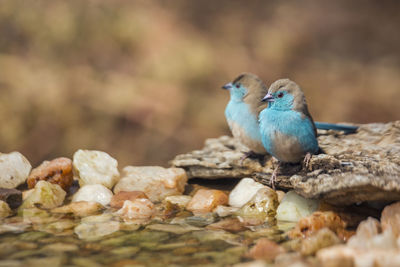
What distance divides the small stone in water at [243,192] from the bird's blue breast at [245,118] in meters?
0.33

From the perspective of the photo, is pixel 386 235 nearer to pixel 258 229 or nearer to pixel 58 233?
pixel 258 229

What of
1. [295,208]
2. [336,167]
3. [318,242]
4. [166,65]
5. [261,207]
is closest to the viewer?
Result: [318,242]

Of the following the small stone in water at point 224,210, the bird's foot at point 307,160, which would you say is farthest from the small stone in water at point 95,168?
the bird's foot at point 307,160

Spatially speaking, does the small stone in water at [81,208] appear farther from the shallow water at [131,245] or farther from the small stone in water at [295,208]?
the small stone in water at [295,208]

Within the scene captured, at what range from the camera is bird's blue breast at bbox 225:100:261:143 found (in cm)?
338

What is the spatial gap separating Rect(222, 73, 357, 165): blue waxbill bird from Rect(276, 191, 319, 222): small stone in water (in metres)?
A: 0.61

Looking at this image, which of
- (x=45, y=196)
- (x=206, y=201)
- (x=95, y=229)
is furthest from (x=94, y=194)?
(x=206, y=201)

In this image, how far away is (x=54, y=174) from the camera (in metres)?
3.49

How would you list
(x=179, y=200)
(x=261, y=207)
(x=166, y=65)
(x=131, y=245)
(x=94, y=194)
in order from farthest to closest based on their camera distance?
1. (x=166, y=65)
2. (x=94, y=194)
3. (x=179, y=200)
4. (x=261, y=207)
5. (x=131, y=245)

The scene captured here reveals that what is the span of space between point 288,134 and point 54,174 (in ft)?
5.88

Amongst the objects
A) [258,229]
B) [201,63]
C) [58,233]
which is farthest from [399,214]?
[201,63]

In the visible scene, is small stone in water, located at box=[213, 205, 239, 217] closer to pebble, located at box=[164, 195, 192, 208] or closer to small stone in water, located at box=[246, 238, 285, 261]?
pebble, located at box=[164, 195, 192, 208]

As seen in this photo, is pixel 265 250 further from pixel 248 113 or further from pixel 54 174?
pixel 54 174

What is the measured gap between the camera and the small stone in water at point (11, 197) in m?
3.17
